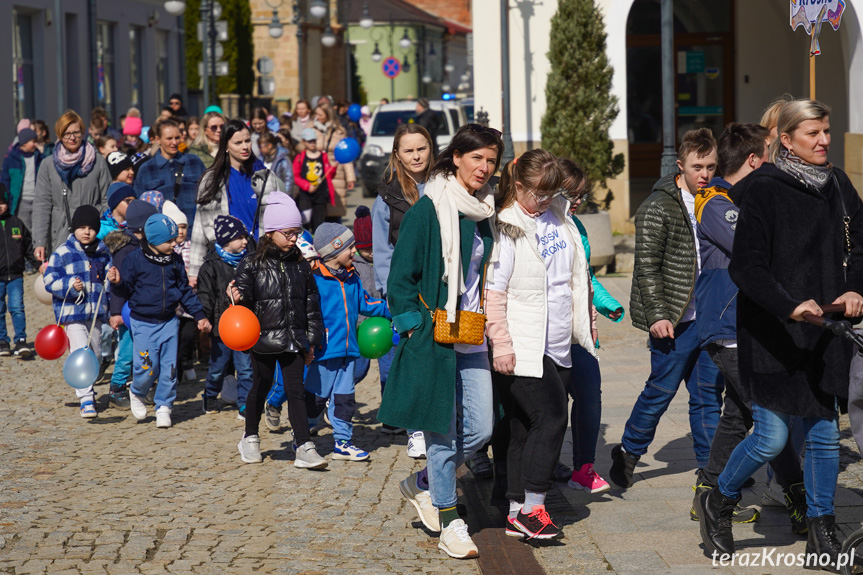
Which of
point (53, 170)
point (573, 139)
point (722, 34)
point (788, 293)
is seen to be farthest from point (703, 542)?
point (722, 34)

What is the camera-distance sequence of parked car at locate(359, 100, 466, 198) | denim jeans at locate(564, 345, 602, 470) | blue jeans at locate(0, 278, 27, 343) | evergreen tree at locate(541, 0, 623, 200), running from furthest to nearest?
parked car at locate(359, 100, 466, 198)
evergreen tree at locate(541, 0, 623, 200)
blue jeans at locate(0, 278, 27, 343)
denim jeans at locate(564, 345, 602, 470)

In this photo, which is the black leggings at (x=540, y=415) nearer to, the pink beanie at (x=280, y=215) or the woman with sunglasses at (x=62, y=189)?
the pink beanie at (x=280, y=215)

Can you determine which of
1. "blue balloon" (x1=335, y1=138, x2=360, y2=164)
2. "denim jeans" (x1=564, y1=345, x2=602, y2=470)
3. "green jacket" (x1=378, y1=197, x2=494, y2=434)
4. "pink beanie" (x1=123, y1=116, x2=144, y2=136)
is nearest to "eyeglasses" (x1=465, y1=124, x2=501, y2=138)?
"green jacket" (x1=378, y1=197, x2=494, y2=434)

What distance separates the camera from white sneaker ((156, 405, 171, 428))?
8062 mm

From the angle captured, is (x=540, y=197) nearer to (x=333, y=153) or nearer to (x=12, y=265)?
(x=12, y=265)

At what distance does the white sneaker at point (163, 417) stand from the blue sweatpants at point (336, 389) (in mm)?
1270

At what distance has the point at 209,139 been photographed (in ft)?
34.2

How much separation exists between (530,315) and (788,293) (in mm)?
1202

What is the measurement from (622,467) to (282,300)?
7.30 feet

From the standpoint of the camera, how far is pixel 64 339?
818 cm

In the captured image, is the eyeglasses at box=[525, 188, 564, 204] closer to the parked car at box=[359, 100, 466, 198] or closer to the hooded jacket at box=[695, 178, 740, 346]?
the hooded jacket at box=[695, 178, 740, 346]

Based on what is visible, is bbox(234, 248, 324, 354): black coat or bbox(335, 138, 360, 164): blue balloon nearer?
bbox(234, 248, 324, 354): black coat

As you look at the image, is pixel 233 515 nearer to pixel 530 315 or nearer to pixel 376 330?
pixel 376 330

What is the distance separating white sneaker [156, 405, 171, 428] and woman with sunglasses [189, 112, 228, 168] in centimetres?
290
